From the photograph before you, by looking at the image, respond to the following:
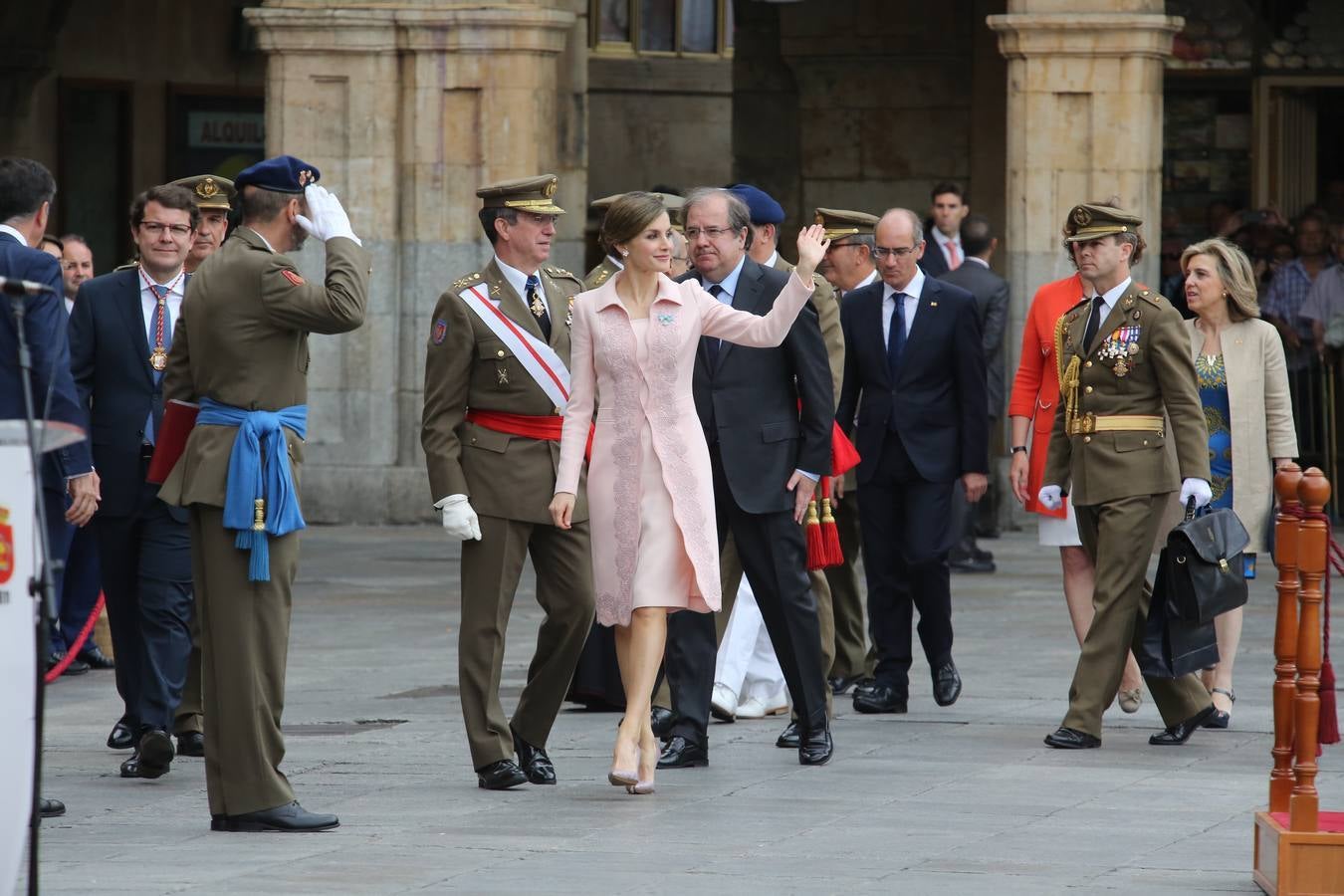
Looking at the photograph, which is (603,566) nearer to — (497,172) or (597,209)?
(597,209)

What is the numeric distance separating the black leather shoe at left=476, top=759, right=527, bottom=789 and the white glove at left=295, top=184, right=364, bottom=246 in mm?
1686

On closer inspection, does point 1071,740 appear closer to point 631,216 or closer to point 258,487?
point 631,216

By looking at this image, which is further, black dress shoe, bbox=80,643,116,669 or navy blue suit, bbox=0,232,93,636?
black dress shoe, bbox=80,643,116,669

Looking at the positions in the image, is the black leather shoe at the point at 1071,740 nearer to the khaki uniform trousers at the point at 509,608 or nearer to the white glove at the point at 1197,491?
the white glove at the point at 1197,491

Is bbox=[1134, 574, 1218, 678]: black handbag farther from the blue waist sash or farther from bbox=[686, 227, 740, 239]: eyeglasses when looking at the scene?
the blue waist sash

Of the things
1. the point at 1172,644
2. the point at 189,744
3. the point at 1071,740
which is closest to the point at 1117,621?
the point at 1172,644

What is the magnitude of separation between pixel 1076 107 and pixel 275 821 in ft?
34.2

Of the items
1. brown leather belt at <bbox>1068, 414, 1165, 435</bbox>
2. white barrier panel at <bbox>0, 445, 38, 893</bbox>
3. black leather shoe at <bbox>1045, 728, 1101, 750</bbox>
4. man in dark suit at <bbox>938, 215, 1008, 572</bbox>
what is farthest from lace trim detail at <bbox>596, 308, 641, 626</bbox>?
man in dark suit at <bbox>938, 215, 1008, 572</bbox>

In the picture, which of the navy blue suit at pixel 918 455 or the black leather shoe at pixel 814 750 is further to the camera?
the navy blue suit at pixel 918 455

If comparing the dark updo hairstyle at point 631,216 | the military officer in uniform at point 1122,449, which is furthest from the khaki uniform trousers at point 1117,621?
the dark updo hairstyle at point 631,216

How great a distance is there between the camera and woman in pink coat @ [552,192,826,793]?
8.05m

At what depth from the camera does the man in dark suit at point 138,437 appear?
8.70m

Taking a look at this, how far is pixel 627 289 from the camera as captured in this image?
26.8 ft

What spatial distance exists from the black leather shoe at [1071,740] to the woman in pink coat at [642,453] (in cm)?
157
